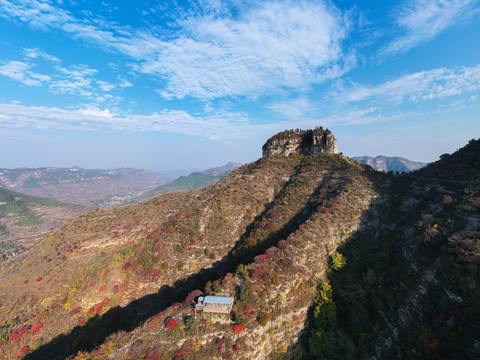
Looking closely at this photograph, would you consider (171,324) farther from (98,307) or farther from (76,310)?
(76,310)

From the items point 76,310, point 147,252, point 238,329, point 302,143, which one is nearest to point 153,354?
point 238,329

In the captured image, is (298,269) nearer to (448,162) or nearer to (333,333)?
(333,333)

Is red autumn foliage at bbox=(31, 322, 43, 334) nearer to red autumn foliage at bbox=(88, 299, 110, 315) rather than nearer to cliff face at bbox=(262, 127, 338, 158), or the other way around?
red autumn foliage at bbox=(88, 299, 110, 315)

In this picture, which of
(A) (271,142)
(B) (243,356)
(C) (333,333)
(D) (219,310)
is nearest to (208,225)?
(D) (219,310)

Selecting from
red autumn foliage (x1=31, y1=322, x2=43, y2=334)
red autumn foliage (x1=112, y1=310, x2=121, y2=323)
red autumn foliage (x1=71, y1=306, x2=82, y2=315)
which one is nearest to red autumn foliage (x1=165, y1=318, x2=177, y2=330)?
red autumn foliage (x1=112, y1=310, x2=121, y2=323)

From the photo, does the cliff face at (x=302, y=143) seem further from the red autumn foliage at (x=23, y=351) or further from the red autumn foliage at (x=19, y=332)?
the red autumn foliage at (x=23, y=351)
